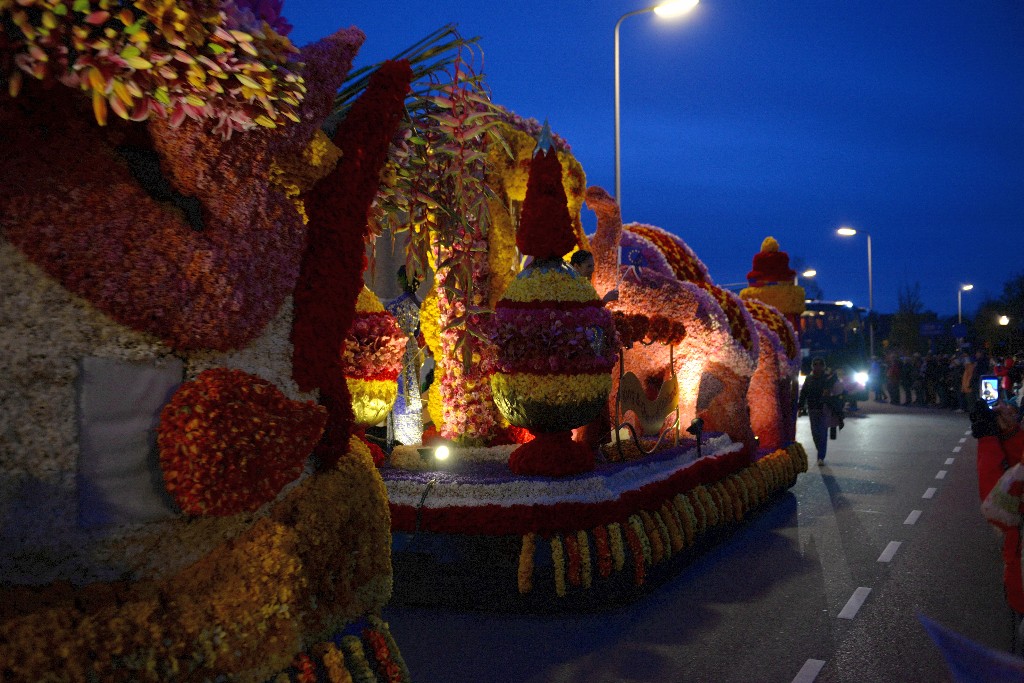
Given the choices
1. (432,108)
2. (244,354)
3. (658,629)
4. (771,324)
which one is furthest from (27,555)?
(771,324)

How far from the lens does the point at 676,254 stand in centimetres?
892

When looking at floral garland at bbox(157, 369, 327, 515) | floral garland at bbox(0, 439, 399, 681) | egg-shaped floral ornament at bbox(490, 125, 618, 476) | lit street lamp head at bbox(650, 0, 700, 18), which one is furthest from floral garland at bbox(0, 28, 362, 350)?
lit street lamp head at bbox(650, 0, 700, 18)

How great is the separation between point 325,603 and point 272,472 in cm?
53

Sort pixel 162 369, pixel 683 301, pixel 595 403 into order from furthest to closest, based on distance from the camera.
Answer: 1. pixel 683 301
2. pixel 595 403
3. pixel 162 369

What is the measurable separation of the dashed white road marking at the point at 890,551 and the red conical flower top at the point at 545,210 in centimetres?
393

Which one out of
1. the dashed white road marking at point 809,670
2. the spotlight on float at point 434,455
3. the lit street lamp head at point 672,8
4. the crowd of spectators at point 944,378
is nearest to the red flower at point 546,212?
the spotlight on float at point 434,455

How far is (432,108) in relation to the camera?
3561mm

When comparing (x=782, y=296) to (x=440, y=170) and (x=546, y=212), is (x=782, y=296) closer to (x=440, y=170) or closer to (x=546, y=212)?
(x=546, y=212)

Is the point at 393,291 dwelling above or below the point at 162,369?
above

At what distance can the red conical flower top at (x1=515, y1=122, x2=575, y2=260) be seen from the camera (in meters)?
5.94

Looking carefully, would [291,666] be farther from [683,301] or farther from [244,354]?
[683,301]

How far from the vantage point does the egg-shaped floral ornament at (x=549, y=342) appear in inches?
224

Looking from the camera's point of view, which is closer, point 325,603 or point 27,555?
point 27,555

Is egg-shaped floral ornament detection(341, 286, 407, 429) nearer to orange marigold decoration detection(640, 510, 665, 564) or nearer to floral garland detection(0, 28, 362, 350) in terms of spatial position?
orange marigold decoration detection(640, 510, 665, 564)
